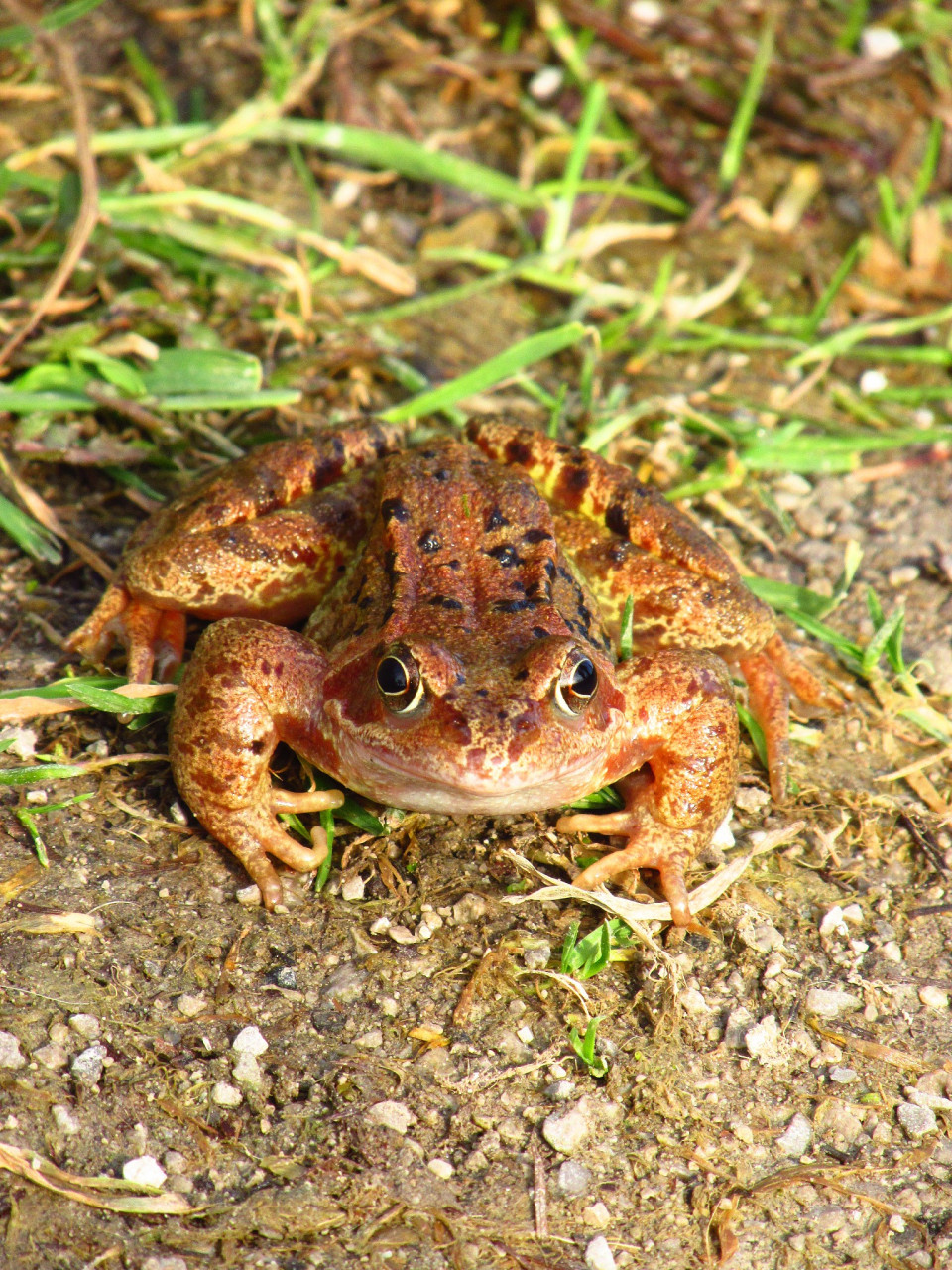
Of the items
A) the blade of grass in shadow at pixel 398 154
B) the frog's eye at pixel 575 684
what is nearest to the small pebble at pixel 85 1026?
the frog's eye at pixel 575 684

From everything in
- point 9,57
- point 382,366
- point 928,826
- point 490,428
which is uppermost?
point 9,57

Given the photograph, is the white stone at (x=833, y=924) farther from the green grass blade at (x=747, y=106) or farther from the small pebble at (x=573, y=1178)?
the green grass blade at (x=747, y=106)

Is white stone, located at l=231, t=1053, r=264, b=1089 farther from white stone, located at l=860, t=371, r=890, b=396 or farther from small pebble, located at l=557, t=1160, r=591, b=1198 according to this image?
white stone, located at l=860, t=371, r=890, b=396

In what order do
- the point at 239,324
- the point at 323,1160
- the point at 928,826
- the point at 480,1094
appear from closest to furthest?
the point at 323,1160 → the point at 480,1094 → the point at 928,826 → the point at 239,324

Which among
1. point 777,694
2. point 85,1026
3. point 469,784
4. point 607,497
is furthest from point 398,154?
point 85,1026

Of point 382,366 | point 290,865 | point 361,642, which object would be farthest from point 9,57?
point 290,865

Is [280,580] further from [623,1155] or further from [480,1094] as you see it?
[623,1155]

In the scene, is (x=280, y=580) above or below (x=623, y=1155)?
above

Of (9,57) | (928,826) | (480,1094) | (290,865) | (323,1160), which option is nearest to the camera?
(323,1160)

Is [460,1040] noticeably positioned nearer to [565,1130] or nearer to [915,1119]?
[565,1130]
